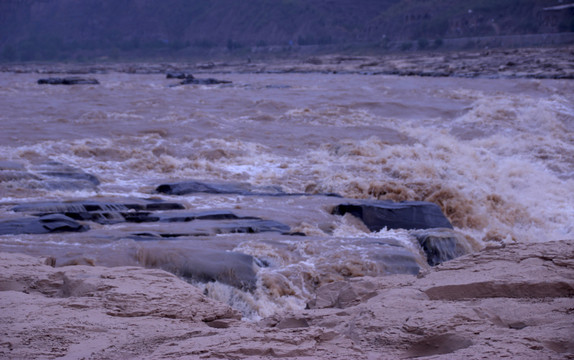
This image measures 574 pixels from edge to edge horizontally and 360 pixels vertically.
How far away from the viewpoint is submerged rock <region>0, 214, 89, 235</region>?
19.8ft

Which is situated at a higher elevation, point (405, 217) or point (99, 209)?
point (99, 209)

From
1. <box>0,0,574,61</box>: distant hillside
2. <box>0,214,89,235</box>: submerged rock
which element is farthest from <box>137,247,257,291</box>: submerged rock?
<box>0,0,574,61</box>: distant hillside

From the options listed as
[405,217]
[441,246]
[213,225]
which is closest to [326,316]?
[441,246]

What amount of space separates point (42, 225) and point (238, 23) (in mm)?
86703

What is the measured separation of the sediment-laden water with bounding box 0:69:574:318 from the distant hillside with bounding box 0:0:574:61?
45.6 metres

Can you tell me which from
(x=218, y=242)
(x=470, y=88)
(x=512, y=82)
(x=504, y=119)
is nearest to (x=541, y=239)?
(x=218, y=242)

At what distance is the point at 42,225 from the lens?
6.16 metres

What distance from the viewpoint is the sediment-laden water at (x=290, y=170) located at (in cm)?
555

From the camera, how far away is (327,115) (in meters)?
15.7

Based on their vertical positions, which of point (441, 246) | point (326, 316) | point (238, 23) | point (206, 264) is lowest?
point (441, 246)

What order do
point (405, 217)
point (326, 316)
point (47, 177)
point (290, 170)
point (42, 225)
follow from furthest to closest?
1. point (290, 170)
2. point (47, 177)
3. point (405, 217)
4. point (42, 225)
5. point (326, 316)

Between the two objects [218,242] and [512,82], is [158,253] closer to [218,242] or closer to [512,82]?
[218,242]

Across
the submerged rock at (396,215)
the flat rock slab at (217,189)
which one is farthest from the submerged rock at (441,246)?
the flat rock slab at (217,189)

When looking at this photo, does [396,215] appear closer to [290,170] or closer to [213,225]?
[213,225]
